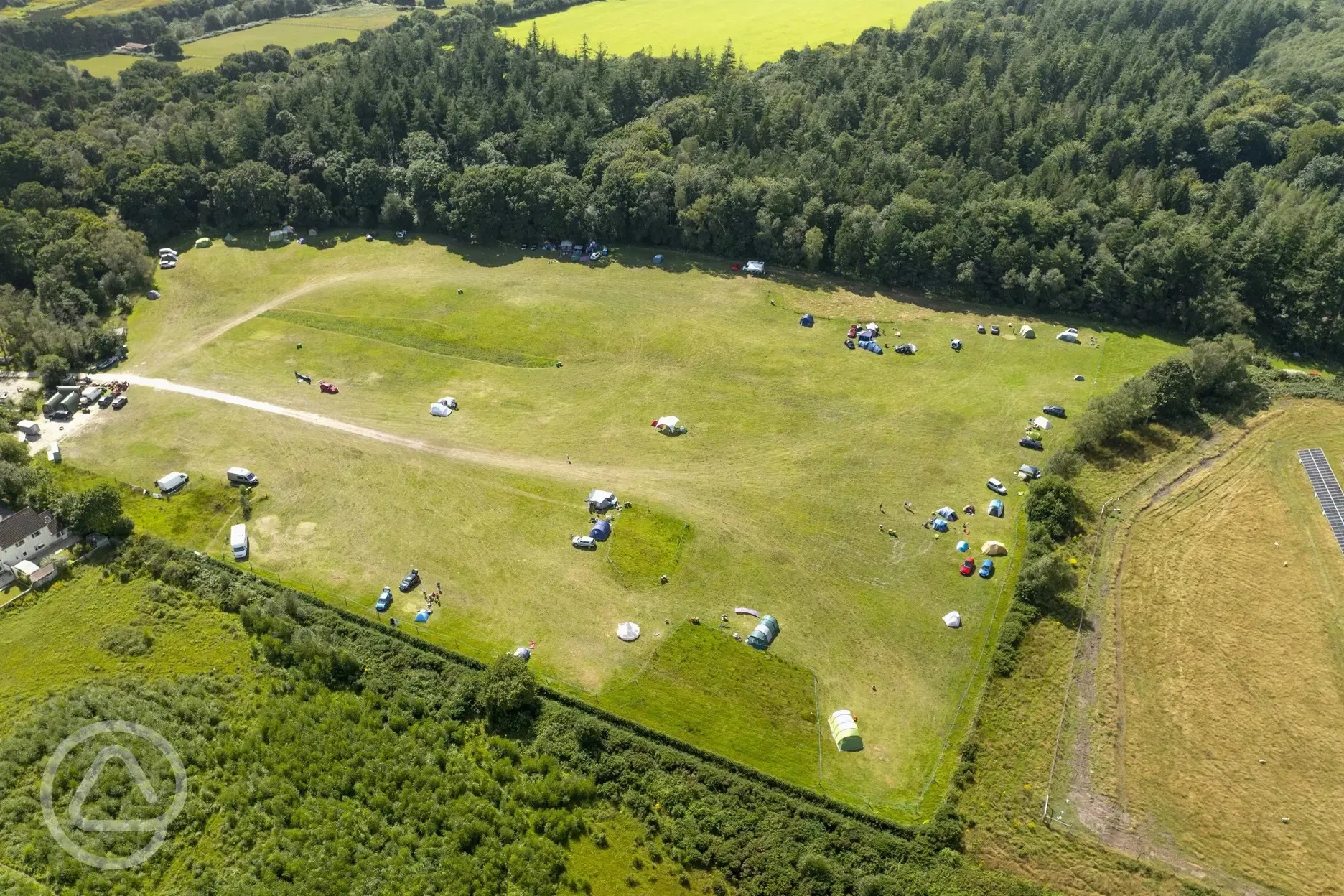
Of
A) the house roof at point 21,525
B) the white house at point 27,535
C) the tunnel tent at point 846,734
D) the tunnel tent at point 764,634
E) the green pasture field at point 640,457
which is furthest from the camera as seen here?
the white house at point 27,535

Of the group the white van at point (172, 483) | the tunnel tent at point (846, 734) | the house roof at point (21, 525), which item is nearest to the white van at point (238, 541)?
the white van at point (172, 483)

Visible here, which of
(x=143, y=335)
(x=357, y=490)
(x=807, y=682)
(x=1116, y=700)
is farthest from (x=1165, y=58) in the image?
(x=143, y=335)

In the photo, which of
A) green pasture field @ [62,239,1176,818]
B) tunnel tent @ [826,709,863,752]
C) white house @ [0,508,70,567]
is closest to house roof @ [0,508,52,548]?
white house @ [0,508,70,567]

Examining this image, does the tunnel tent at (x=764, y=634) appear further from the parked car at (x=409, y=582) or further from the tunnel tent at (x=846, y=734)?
the parked car at (x=409, y=582)

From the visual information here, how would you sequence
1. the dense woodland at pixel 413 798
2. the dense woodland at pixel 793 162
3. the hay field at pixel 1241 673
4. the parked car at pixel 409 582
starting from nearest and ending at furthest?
1. the dense woodland at pixel 413 798
2. the hay field at pixel 1241 673
3. the parked car at pixel 409 582
4. the dense woodland at pixel 793 162

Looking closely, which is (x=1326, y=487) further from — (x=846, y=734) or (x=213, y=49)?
(x=213, y=49)

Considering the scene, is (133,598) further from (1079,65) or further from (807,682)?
(1079,65)
